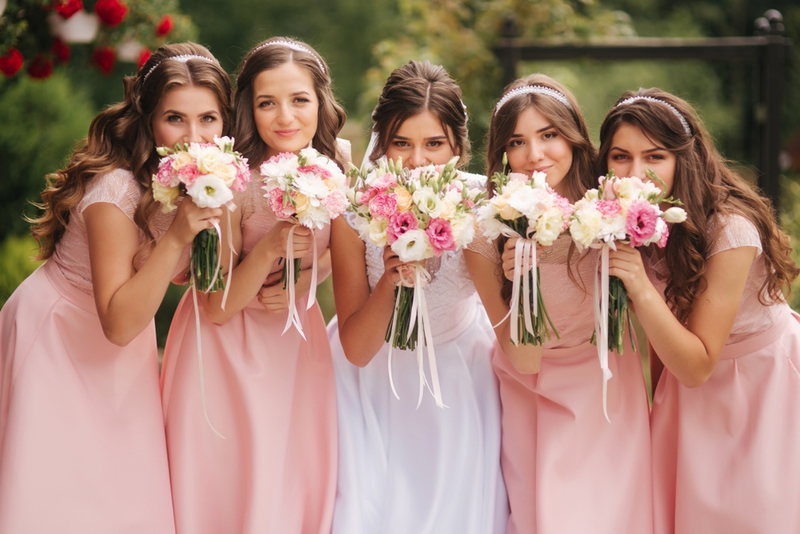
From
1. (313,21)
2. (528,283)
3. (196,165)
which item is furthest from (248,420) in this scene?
(313,21)

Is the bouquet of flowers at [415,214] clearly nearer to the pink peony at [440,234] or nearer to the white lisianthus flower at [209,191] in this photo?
the pink peony at [440,234]

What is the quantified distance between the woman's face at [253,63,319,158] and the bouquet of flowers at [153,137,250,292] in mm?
448

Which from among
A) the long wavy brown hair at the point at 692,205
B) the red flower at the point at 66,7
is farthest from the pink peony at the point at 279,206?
the red flower at the point at 66,7

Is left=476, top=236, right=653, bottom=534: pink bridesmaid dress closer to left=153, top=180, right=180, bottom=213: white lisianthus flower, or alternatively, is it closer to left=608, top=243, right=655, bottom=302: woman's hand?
left=608, top=243, right=655, bottom=302: woman's hand

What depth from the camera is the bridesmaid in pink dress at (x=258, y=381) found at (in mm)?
3090

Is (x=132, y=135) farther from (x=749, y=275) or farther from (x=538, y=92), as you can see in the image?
(x=749, y=275)

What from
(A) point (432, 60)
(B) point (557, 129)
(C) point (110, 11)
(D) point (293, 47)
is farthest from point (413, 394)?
(A) point (432, 60)

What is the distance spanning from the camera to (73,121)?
25.1 feet

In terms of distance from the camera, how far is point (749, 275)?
10.3 ft

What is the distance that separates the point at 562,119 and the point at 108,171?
2092mm

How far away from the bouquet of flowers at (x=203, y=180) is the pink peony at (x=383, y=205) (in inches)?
21.4

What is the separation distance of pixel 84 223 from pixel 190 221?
0.64m

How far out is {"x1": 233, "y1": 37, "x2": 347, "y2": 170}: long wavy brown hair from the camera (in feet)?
10.7

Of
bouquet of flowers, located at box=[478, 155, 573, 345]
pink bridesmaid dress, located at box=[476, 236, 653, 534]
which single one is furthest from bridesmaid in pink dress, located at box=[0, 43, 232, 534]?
pink bridesmaid dress, located at box=[476, 236, 653, 534]
